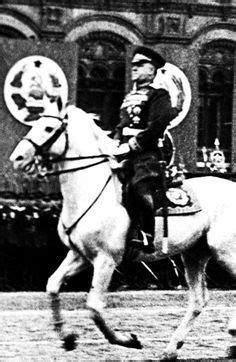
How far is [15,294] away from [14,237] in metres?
0.80

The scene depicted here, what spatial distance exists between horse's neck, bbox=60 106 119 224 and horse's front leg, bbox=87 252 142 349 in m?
0.43

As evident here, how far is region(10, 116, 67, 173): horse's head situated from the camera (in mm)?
9672

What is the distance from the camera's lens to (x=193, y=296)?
34.4ft

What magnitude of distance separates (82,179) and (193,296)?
4.97 ft

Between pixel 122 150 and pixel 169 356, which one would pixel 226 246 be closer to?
pixel 169 356

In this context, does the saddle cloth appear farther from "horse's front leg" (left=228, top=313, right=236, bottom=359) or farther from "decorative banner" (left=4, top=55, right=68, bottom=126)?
"decorative banner" (left=4, top=55, right=68, bottom=126)

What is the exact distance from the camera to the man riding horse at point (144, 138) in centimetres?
986

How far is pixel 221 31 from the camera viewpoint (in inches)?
978

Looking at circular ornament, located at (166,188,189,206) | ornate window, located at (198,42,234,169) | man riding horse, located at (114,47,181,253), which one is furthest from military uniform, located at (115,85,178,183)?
ornate window, located at (198,42,234,169)

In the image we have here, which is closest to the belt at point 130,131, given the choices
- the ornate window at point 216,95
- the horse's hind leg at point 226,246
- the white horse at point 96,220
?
the white horse at point 96,220

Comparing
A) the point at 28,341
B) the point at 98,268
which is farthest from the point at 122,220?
the point at 28,341

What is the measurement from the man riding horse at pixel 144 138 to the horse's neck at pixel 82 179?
0.19 meters

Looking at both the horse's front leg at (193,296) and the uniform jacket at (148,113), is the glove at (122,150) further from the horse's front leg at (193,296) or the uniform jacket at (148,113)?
the horse's front leg at (193,296)

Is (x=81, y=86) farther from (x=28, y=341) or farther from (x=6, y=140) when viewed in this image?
(x=28, y=341)
